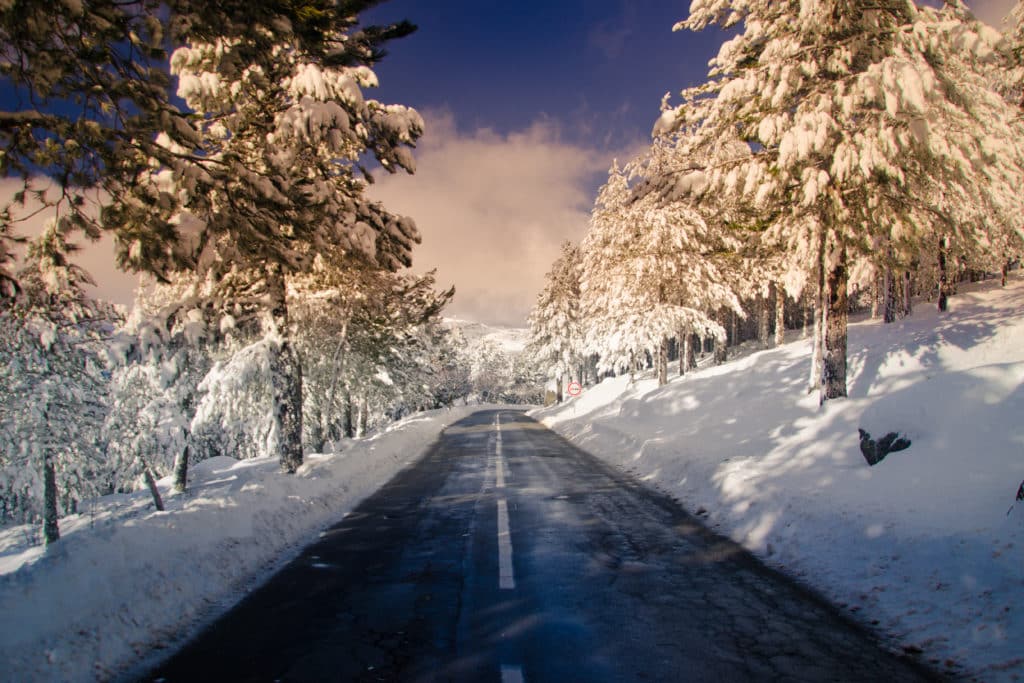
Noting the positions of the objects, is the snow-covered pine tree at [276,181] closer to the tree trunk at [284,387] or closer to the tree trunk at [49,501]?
the tree trunk at [284,387]

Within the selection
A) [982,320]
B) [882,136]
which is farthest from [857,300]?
[882,136]

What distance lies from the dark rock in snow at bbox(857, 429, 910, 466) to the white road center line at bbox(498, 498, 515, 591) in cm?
585

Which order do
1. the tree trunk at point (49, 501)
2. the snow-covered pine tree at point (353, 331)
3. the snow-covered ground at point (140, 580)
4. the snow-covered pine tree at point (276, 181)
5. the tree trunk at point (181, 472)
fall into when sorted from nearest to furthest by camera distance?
the snow-covered ground at point (140, 580), the snow-covered pine tree at point (276, 181), the snow-covered pine tree at point (353, 331), the tree trunk at point (49, 501), the tree trunk at point (181, 472)

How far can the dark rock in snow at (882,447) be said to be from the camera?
8.31 m

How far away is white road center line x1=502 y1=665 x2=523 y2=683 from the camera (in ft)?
12.0

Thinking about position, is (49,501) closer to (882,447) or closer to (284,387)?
(284,387)

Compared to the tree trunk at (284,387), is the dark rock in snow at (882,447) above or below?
below

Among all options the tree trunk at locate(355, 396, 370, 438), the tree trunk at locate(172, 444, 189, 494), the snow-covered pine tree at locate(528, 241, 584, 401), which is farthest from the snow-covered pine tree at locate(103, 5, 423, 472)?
the snow-covered pine tree at locate(528, 241, 584, 401)

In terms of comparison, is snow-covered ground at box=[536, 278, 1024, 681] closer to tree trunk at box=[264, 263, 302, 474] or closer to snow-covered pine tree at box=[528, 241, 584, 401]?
tree trunk at box=[264, 263, 302, 474]

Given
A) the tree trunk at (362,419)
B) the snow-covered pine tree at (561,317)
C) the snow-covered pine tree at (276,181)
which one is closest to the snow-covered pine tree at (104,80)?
the snow-covered pine tree at (276,181)

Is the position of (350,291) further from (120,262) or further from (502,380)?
(502,380)

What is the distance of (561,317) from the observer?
45.7 m

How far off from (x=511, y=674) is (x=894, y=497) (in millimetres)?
5667

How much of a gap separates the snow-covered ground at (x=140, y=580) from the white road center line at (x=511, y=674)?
2.73 meters
